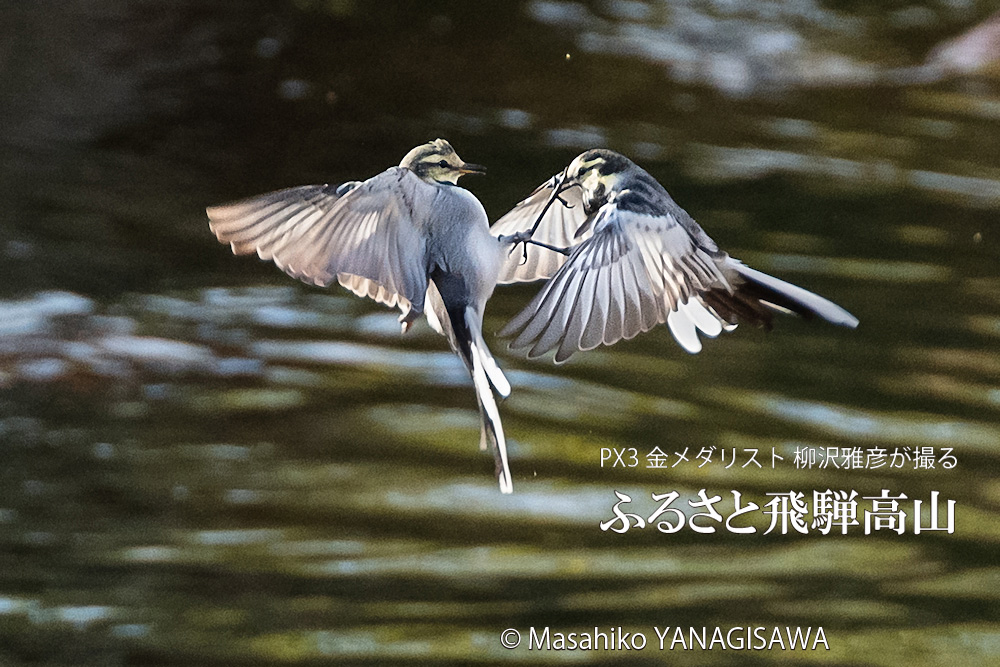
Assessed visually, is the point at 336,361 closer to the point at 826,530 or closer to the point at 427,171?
the point at 427,171

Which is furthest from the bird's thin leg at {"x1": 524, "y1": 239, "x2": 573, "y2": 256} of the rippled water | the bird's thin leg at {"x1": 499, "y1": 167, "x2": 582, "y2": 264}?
the rippled water

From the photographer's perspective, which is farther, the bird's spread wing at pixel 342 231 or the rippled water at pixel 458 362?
the rippled water at pixel 458 362

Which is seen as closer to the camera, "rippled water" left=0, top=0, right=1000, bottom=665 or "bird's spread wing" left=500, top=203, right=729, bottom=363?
"bird's spread wing" left=500, top=203, right=729, bottom=363

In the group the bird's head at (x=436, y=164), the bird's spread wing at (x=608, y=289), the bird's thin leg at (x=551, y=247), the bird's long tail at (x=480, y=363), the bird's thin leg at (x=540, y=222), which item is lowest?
the bird's long tail at (x=480, y=363)

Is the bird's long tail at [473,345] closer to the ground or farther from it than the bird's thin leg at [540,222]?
closer to the ground

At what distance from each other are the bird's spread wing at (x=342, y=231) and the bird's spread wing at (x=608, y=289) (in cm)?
13

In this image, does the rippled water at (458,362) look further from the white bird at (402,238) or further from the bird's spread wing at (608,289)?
the bird's spread wing at (608,289)

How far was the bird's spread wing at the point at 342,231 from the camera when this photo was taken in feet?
3.00

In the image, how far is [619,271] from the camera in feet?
2.78

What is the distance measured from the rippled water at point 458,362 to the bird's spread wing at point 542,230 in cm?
6

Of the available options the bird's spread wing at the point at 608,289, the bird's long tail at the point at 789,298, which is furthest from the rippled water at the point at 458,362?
the bird's spread wing at the point at 608,289

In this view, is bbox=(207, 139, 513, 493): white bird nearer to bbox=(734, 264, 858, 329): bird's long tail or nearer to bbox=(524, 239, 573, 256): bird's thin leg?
bbox=(524, 239, 573, 256): bird's thin leg

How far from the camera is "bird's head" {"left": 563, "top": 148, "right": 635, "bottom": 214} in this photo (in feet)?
3.11

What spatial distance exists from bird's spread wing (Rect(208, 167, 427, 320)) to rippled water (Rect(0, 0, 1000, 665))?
0.17 metres
